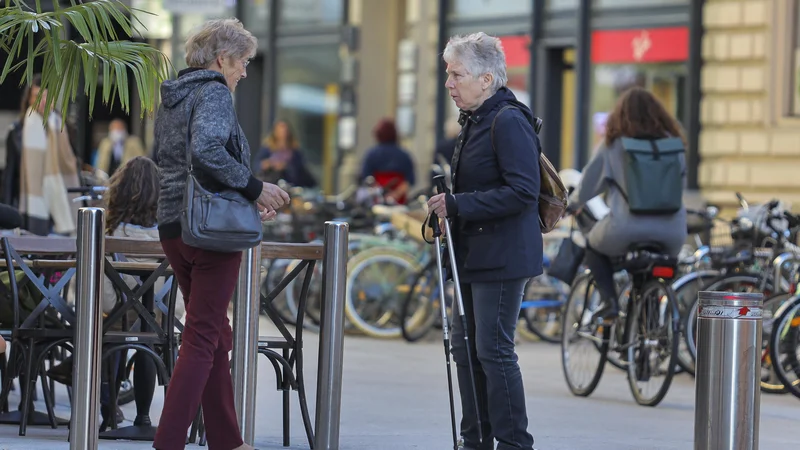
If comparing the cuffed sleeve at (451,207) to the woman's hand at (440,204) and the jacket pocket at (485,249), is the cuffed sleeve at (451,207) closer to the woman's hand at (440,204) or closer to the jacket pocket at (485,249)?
the woman's hand at (440,204)

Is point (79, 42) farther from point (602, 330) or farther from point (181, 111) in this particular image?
point (602, 330)

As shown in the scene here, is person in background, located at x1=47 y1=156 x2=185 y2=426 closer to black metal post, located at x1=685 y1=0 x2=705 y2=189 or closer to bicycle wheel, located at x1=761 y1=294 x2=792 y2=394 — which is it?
bicycle wheel, located at x1=761 y1=294 x2=792 y2=394

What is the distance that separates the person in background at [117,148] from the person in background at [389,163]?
5.84 m

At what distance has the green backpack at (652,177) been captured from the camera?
898 cm

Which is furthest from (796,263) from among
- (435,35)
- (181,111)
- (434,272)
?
(435,35)

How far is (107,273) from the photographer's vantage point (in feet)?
21.3

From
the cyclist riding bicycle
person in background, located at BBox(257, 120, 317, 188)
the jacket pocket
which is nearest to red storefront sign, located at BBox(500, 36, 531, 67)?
person in background, located at BBox(257, 120, 317, 188)

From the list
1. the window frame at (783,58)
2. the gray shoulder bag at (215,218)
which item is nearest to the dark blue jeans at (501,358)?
the gray shoulder bag at (215,218)

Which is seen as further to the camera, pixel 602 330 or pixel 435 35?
pixel 435 35

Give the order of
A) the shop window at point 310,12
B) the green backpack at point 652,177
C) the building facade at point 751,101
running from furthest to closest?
the shop window at point 310,12 → the building facade at point 751,101 → the green backpack at point 652,177

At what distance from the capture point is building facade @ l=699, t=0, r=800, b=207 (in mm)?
14109

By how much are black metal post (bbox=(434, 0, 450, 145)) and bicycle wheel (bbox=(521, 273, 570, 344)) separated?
5.37 meters

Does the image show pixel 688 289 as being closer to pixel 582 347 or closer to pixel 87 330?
pixel 582 347

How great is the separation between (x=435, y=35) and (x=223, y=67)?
493 inches
